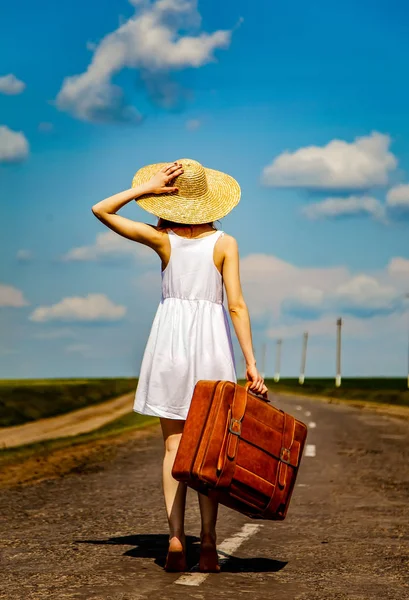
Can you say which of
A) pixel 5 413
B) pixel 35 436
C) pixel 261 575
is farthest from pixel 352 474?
pixel 5 413

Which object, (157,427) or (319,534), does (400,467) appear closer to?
(319,534)

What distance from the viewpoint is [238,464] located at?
5.50 metres

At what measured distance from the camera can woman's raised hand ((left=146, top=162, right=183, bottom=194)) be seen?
6.04 meters

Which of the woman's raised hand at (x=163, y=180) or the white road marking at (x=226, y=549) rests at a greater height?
the woman's raised hand at (x=163, y=180)

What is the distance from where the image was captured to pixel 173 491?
19.4ft

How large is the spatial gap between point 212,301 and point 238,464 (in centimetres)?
109

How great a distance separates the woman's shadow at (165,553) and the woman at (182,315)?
0.38 metres

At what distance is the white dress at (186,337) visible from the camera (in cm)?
591

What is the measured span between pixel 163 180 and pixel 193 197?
0.22 metres

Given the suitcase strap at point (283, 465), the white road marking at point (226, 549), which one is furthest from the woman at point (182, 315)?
the suitcase strap at point (283, 465)

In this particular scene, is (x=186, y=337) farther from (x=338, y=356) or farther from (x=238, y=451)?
(x=338, y=356)

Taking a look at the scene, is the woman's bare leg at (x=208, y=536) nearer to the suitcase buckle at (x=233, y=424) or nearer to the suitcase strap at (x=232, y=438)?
the suitcase strap at (x=232, y=438)

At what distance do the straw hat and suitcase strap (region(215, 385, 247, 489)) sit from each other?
3.78 ft

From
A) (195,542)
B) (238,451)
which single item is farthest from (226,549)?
(238,451)
